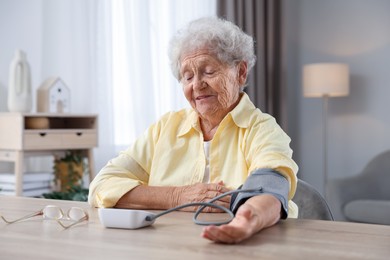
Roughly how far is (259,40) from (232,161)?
10.2 feet

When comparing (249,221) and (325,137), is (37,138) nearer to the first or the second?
(325,137)

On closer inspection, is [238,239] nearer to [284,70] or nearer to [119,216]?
[119,216]

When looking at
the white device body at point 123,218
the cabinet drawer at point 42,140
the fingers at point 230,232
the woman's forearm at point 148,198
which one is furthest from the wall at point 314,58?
the fingers at point 230,232

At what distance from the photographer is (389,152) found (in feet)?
13.5

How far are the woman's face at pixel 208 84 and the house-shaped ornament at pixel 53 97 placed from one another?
7.00 ft

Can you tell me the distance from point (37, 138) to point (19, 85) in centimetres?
38

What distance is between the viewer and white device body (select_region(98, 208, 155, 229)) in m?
1.11

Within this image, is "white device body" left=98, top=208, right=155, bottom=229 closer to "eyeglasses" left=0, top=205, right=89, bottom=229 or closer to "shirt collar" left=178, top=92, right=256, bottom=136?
"eyeglasses" left=0, top=205, right=89, bottom=229

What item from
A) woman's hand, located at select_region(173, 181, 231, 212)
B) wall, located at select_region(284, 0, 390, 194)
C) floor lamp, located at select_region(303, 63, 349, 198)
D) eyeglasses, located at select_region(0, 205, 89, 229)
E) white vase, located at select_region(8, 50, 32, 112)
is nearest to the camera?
eyeglasses, located at select_region(0, 205, 89, 229)

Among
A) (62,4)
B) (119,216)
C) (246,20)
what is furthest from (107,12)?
(119,216)

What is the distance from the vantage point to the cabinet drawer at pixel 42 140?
336 cm

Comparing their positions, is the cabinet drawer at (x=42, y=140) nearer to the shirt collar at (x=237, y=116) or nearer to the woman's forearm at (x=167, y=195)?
the shirt collar at (x=237, y=116)

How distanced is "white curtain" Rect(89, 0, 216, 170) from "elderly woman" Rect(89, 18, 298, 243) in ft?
7.63

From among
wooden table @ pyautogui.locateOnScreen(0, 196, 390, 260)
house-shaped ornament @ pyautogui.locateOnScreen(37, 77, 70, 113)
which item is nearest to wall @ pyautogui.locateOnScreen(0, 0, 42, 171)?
house-shaped ornament @ pyautogui.locateOnScreen(37, 77, 70, 113)
